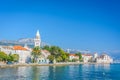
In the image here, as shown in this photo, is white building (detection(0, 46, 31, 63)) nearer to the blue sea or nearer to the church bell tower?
the church bell tower

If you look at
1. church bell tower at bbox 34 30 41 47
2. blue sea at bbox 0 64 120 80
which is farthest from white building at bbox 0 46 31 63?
blue sea at bbox 0 64 120 80

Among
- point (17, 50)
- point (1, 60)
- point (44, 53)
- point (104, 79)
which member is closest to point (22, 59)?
point (17, 50)

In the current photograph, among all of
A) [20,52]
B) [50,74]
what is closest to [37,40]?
[20,52]

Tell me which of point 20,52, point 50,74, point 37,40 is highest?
point 37,40

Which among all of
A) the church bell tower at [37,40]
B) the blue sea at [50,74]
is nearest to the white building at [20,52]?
the church bell tower at [37,40]

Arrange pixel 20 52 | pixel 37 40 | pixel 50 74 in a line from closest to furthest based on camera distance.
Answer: pixel 50 74
pixel 20 52
pixel 37 40

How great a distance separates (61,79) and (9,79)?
10115 mm

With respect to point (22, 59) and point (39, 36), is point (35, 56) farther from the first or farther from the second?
point (39, 36)

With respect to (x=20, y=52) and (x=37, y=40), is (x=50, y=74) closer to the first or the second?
(x=20, y=52)

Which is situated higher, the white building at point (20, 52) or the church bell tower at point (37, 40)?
the church bell tower at point (37, 40)

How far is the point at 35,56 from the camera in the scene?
135m

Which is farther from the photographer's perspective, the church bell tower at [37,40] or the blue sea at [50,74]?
the church bell tower at [37,40]

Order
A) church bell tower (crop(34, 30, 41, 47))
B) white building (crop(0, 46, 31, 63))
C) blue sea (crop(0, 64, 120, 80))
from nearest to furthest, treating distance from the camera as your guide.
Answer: blue sea (crop(0, 64, 120, 80))
white building (crop(0, 46, 31, 63))
church bell tower (crop(34, 30, 41, 47))

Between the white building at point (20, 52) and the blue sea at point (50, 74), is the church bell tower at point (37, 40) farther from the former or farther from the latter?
the blue sea at point (50, 74)
